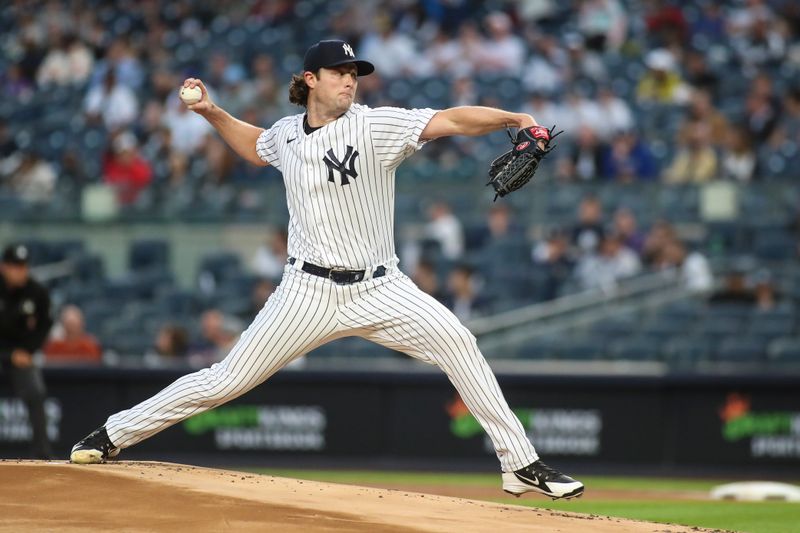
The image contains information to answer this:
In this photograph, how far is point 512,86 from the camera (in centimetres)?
1662

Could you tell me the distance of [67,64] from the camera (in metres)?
19.3

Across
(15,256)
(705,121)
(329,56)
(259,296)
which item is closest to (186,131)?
(259,296)

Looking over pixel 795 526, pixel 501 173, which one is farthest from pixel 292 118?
pixel 795 526

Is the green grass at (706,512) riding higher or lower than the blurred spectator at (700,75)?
lower

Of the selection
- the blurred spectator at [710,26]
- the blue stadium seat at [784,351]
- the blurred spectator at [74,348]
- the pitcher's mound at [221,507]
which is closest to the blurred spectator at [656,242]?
the blue stadium seat at [784,351]

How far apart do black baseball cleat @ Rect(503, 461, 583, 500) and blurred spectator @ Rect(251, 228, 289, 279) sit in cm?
817

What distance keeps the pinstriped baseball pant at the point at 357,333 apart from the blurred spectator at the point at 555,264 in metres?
7.70

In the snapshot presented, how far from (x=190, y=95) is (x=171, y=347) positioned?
23.6 feet

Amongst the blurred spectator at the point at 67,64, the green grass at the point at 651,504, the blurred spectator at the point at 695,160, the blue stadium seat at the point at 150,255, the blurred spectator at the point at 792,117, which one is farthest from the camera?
the blurred spectator at the point at 67,64

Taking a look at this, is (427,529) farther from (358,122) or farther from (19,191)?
(19,191)

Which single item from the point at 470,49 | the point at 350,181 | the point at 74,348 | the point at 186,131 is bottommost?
the point at 74,348

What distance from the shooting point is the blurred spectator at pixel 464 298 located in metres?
13.8

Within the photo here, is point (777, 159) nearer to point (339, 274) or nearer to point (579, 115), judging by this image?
point (579, 115)

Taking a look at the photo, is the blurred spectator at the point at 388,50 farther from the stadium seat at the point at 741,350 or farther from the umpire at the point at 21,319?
the umpire at the point at 21,319
